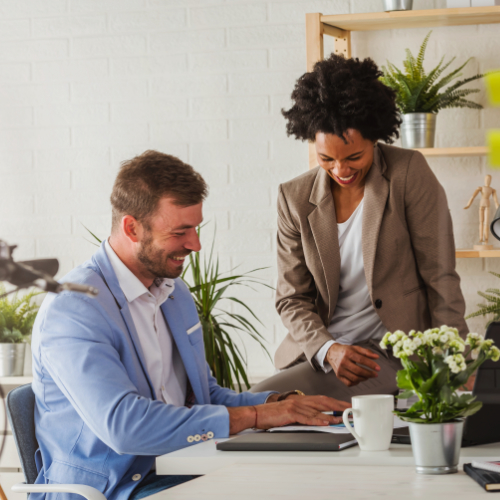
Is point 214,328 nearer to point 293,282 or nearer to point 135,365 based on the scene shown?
point 293,282

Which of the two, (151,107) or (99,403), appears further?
(151,107)

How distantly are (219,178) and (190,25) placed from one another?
2.11 feet

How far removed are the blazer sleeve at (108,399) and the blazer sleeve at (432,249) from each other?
90 centimetres

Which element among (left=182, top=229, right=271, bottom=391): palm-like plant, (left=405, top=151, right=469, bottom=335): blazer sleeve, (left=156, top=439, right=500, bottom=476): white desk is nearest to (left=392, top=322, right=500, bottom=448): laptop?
(left=156, top=439, right=500, bottom=476): white desk

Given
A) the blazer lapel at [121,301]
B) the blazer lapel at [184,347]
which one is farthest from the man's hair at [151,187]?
the blazer lapel at [184,347]

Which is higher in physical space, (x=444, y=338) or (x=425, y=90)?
(x=425, y=90)

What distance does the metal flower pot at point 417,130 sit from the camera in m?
2.37

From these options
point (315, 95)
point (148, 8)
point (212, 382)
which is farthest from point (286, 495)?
point (148, 8)

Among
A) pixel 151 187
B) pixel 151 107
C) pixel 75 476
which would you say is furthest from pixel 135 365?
pixel 151 107

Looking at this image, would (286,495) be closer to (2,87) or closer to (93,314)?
(93,314)

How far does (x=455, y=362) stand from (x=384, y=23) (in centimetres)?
198

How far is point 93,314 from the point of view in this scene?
1294 mm

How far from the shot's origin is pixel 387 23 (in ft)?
8.43

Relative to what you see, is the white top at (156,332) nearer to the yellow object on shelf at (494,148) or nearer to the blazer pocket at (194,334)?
the blazer pocket at (194,334)
